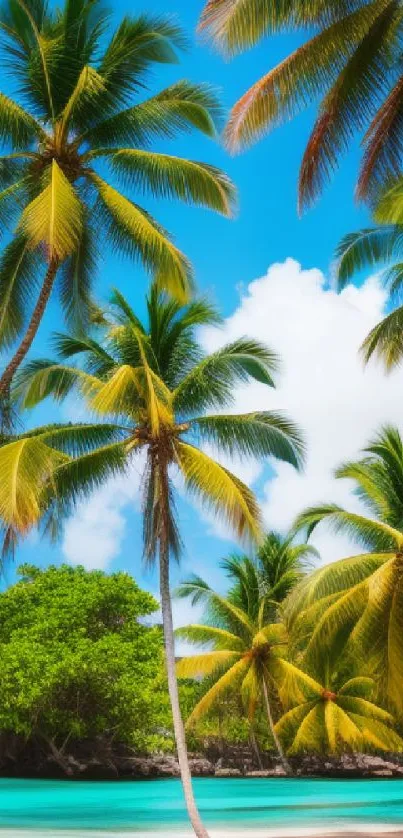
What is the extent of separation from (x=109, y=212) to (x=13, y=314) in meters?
2.12

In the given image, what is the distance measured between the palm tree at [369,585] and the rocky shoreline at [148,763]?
746 inches

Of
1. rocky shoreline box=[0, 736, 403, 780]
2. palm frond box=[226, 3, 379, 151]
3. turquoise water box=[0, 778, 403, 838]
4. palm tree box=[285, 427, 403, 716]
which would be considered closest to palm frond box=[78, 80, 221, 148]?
palm frond box=[226, 3, 379, 151]

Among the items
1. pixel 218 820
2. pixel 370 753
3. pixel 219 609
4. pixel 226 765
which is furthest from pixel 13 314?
pixel 370 753

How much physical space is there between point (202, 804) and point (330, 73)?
2420cm

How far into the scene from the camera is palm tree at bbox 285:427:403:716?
58.5ft

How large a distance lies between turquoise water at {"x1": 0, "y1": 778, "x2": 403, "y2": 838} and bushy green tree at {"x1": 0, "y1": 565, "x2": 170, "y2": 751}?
259 cm

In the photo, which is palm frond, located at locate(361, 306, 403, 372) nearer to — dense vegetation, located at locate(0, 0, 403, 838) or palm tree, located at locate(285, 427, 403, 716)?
dense vegetation, located at locate(0, 0, 403, 838)

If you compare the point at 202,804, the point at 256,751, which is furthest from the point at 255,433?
the point at 256,751

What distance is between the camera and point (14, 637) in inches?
1286

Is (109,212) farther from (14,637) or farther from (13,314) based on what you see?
(14,637)

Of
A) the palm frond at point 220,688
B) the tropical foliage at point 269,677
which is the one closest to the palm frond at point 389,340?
the tropical foliage at point 269,677

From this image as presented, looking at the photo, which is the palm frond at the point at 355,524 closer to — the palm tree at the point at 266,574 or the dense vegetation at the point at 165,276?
the dense vegetation at the point at 165,276

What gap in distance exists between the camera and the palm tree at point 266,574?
110 ft

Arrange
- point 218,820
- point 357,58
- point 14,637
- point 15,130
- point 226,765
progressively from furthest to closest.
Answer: point 226,765, point 14,637, point 218,820, point 15,130, point 357,58
